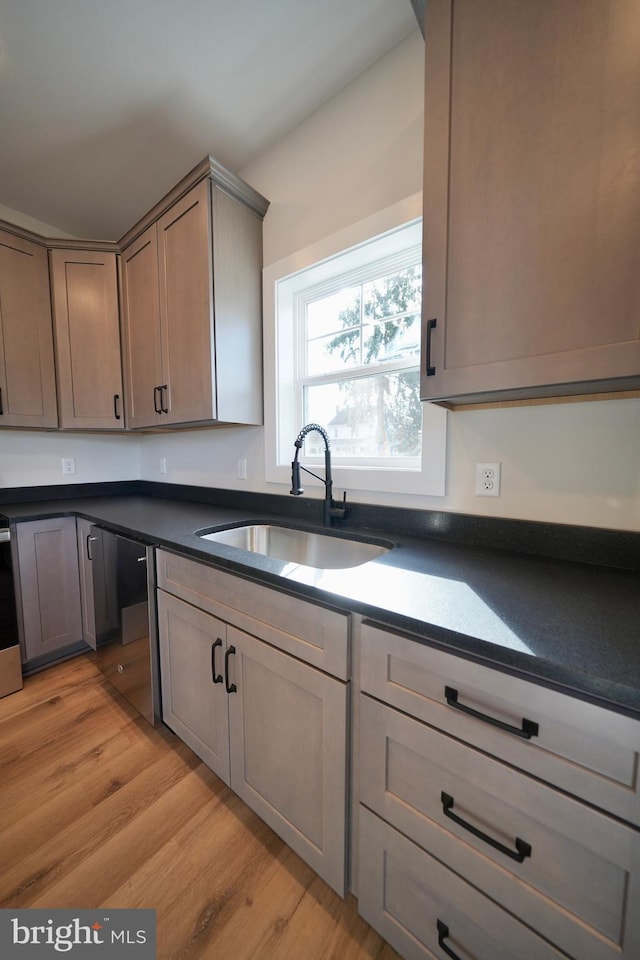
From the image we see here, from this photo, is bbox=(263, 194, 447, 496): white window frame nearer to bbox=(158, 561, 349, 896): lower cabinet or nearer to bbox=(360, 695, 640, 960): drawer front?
bbox=(158, 561, 349, 896): lower cabinet

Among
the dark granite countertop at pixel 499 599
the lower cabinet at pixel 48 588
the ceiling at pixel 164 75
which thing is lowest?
the lower cabinet at pixel 48 588

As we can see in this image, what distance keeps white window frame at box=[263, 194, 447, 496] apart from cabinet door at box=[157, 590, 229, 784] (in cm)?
76

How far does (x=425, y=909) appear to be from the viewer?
75 centimetres

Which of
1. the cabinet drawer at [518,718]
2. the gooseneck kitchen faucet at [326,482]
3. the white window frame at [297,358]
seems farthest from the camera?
the gooseneck kitchen faucet at [326,482]

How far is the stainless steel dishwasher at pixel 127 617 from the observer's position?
1.44 meters

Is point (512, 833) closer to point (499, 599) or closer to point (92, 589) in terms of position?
point (499, 599)

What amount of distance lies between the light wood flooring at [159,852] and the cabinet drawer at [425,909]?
15 centimetres

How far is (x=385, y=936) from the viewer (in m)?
0.83

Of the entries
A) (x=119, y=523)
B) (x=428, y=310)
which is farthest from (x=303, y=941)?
(x=428, y=310)

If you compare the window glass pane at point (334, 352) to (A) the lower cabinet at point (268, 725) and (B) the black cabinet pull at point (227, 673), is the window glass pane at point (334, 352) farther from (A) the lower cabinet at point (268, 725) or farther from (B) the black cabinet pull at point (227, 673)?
(B) the black cabinet pull at point (227, 673)

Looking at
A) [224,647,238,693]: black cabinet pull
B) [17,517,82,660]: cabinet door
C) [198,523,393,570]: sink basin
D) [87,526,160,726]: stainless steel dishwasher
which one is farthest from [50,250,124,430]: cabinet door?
[224,647,238,693]: black cabinet pull

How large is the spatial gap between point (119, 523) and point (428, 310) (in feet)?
5.02

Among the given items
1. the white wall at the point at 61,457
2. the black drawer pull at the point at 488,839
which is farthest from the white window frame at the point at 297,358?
the white wall at the point at 61,457

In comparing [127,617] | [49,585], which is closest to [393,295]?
[127,617]
